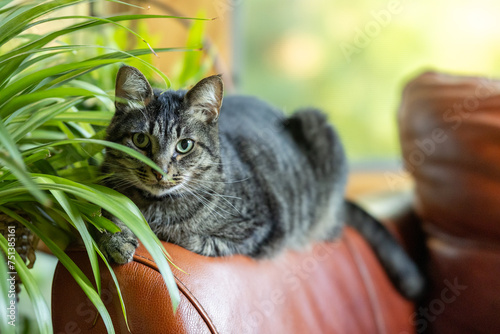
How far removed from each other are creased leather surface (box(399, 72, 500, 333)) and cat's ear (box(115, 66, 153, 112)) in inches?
36.8

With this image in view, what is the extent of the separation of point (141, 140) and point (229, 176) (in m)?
0.25

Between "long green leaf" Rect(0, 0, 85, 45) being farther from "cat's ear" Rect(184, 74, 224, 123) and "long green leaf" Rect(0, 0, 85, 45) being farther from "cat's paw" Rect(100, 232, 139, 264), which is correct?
"cat's paw" Rect(100, 232, 139, 264)

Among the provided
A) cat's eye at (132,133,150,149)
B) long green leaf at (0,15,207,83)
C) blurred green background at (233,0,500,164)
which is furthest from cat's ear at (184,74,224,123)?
blurred green background at (233,0,500,164)

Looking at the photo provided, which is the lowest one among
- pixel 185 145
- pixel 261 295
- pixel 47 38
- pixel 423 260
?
pixel 423 260

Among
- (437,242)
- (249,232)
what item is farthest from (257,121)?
(437,242)

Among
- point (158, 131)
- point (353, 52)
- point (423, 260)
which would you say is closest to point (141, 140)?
point (158, 131)

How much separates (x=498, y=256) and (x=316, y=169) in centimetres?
58

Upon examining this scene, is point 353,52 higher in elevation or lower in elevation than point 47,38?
lower

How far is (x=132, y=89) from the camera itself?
35.4 inches

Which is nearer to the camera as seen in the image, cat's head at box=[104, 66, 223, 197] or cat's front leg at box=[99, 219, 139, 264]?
cat's front leg at box=[99, 219, 139, 264]

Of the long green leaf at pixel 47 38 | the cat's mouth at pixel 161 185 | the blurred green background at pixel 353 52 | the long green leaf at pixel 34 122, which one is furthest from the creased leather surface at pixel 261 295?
the blurred green background at pixel 353 52

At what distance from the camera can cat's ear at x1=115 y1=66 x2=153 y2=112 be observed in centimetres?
87

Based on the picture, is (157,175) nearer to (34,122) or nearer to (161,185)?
(161,185)

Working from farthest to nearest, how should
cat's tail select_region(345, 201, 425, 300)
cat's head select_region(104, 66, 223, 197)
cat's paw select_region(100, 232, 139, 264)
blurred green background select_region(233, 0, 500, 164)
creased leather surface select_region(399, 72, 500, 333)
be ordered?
1. blurred green background select_region(233, 0, 500, 164)
2. cat's tail select_region(345, 201, 425, 300)
3. creased leather surface select_region(399, 72, 500, 333)
4. cat's head select_region(104, 66, 223, 197)
5. cat's paw select_region(100, 232, 139, 264)
